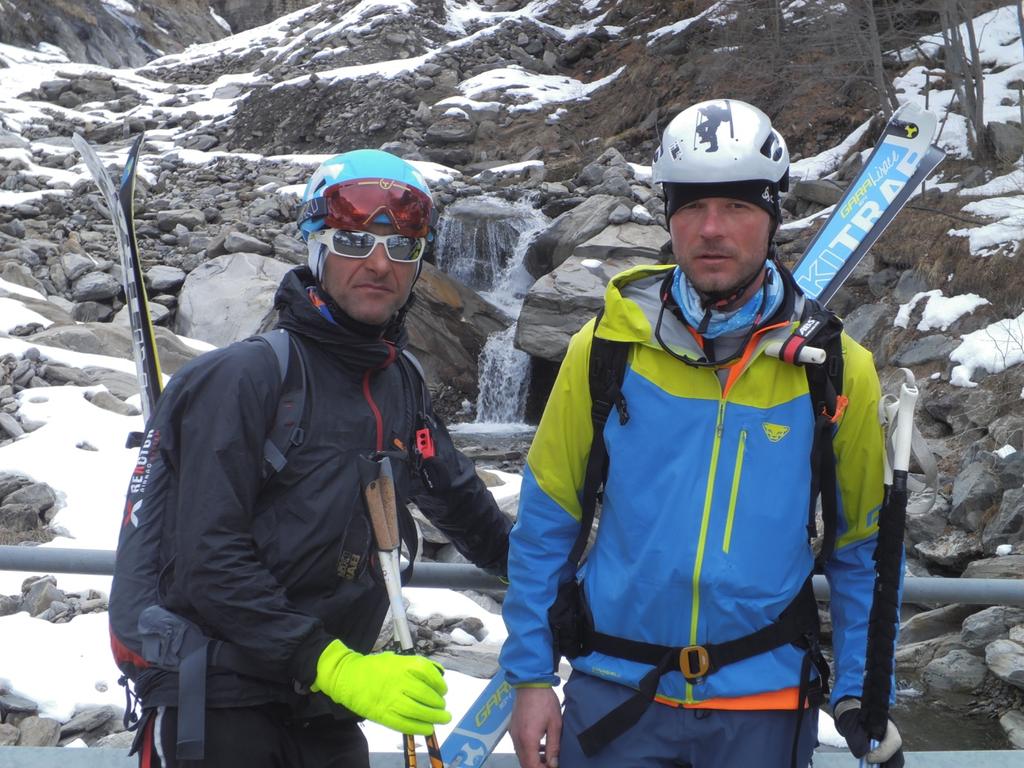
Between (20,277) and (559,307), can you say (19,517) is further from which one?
(20,277)

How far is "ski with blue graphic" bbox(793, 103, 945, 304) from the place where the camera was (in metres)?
4.59

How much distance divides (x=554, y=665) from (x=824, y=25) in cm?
2102

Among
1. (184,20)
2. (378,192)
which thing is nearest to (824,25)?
(378,192)

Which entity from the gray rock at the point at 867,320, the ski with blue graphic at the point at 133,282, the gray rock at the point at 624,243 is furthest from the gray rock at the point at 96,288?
the ski with blue graphic at the point at 133,282

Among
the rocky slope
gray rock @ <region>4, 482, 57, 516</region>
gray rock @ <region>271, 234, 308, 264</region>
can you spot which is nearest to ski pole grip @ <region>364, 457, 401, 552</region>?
the rocky slope

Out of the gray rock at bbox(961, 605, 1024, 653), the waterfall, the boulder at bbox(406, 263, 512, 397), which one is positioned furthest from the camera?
the waterfall

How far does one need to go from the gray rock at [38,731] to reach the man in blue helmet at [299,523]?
3412 mm

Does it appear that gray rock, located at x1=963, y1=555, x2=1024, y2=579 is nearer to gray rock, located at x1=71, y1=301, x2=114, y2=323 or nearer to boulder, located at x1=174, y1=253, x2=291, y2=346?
boulder, located at x1=174, y1=253, x2=291, y2=346

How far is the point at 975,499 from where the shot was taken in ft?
34.2

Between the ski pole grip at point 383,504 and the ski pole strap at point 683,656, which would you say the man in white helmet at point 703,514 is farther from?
the ski pole grip at point 383,504

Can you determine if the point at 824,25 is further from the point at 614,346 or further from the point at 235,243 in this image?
the point at 614,346

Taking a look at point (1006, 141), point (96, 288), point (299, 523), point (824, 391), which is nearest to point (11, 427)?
point (96, 288)

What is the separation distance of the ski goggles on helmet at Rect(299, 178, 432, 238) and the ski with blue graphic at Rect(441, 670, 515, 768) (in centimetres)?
126

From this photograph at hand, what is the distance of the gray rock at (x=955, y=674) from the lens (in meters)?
8.13
